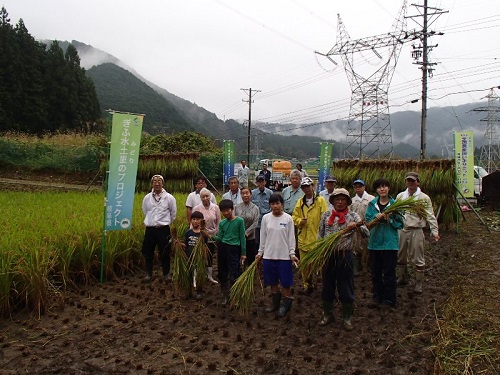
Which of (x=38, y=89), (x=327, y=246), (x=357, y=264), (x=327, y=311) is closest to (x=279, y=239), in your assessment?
(x=327, y=246)

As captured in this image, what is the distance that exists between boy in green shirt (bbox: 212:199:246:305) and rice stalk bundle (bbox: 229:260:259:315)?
547 mm

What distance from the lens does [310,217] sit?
17.5ft

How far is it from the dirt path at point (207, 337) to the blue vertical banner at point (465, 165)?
5614mm

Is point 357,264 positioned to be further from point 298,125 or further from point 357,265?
point 298,125

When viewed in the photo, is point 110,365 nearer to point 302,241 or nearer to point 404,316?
point 302,241

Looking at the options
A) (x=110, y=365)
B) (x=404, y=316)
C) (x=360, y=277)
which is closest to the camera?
(x=110, y=365)

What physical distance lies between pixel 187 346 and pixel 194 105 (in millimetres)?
107531

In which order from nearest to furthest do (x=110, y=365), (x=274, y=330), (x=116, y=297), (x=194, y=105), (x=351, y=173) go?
(x=110, y=365), (x=274, y=330), (x=116, y=297), (x=351, y=173), (x=194, y=105)

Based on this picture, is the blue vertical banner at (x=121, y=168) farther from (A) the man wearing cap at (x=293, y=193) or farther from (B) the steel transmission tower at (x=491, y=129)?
(B) the steel transmission tower at (x=491, y=129)

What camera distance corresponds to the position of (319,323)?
4.54 meters

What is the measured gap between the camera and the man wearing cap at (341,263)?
14.5 feet

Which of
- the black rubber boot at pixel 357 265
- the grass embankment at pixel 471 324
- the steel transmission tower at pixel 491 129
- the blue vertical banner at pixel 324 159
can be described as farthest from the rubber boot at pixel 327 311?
the steel transmission tower at pixel 491 129

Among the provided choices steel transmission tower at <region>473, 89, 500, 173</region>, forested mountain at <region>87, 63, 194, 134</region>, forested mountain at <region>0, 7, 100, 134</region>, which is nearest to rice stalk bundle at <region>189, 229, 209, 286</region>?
forested mountain at <region>0, 7, 100, 134</region>

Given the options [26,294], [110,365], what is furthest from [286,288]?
[26,294]
